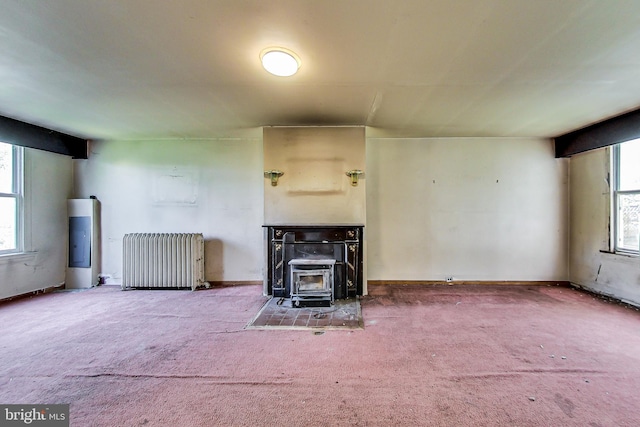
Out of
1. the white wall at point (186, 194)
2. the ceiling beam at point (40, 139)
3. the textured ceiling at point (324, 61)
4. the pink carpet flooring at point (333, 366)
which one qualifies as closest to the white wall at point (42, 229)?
the ceiling beam at point (40, 139)

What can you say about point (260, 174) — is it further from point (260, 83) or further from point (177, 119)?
point (260, 83)

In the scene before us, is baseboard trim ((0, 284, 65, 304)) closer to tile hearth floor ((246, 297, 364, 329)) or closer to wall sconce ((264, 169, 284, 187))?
tile hearth floor ((246, 297, 364, 329))

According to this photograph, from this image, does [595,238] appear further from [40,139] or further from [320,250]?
[40,139]

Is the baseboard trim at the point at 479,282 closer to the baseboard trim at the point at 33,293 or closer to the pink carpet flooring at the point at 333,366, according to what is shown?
the pink carpet flooring at the point at 333,366

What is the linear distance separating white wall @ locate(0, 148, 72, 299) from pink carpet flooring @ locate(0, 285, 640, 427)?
19.7 inches

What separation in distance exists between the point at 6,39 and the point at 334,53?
90.9 inches

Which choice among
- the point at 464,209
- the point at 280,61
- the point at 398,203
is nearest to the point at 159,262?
the point at 280,61

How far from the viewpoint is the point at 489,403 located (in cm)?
177

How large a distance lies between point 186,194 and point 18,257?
2.40 metres

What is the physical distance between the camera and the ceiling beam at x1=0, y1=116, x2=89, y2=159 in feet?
11.4

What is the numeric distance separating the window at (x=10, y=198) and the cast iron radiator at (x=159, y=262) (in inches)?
54.3


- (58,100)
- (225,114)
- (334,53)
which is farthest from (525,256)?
(58,100)

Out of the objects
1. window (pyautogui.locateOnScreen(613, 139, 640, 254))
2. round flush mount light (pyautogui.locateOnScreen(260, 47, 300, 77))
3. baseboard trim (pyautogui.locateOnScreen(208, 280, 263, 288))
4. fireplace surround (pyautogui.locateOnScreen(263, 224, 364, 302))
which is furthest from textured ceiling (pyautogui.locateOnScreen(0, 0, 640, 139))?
baseboard trim (pyautogui.locateOnScreen(208, 280, 263, 288))

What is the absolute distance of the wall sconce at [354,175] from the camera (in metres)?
3.87
